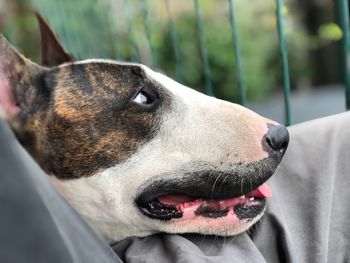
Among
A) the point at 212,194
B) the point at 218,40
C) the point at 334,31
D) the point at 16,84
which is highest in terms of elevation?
the point at 16,84

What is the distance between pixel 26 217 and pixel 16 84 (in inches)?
32.6

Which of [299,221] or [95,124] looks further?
[95,124]

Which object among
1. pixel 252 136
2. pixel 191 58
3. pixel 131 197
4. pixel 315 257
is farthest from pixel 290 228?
pixel 191 58

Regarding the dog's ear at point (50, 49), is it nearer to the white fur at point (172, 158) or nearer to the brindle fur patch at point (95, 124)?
the brindle fur patch at point (95, 124)

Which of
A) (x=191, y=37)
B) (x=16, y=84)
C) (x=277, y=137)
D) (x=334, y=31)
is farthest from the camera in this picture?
(x=191, y=37)

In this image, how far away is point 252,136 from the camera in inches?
49.5

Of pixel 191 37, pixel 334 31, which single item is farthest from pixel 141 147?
pixel 191 37

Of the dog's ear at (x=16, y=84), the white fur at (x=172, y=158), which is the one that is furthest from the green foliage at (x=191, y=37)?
the white fur at (x=172, y=158)

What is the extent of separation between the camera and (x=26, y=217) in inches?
29.2

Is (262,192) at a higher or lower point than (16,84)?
lower

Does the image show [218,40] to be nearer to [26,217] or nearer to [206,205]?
[206,205]

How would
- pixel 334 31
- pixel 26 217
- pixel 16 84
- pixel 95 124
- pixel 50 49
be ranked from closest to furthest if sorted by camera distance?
pixel 26 217 → pixel 95 124 → pixel 16 84 → pixel 50 49 → pixel 334 31

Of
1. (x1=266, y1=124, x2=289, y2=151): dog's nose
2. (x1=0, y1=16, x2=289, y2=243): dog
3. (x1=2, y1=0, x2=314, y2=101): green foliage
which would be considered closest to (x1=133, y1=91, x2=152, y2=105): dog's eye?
(x1=0, y1=16, x2=289, y2=243): dog

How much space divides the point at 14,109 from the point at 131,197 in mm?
433
